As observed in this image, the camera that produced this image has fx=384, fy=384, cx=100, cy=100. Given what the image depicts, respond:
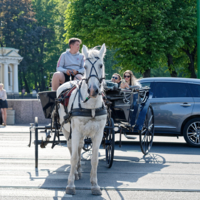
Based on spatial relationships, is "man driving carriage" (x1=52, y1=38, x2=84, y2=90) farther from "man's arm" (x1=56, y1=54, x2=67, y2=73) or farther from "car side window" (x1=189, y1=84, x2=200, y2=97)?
"car side window" (x1=189, y1=84, x2=200, y2=97)

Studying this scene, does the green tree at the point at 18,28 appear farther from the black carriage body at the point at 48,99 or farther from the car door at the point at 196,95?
the black carriage body at the point at 48,99

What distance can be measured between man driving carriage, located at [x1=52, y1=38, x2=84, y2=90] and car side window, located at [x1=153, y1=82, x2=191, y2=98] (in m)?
4.06

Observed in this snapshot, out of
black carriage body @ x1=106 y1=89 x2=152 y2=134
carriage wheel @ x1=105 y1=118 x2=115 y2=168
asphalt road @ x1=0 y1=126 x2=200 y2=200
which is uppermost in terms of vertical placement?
black carriage body @ x1=106 y1=89 x2=152 y2=134

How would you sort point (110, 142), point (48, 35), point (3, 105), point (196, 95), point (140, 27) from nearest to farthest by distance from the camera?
1. point (110, 142)
2. point (196, 95)
3. point (3, 105)
4. point (140, 27)
5. point (48, 35)

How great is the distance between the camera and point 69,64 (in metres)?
7.64

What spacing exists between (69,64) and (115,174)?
7.64 ft

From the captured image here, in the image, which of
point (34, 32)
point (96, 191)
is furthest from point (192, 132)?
point (34, 32)

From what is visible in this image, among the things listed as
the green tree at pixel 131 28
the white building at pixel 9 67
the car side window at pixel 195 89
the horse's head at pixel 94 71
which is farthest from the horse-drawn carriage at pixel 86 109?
the white building at pixel 9 67

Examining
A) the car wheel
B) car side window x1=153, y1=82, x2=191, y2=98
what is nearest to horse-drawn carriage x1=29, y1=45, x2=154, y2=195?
car side window x1=153, y1=82, x2=191, y2=98

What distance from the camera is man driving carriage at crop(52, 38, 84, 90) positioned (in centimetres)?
755

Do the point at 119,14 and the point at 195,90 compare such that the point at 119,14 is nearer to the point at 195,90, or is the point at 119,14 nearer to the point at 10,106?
the point at 10,106

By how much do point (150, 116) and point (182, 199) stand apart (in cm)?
439

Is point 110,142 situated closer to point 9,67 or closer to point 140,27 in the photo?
point 140,27

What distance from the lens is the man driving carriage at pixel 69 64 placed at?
7.55 m
